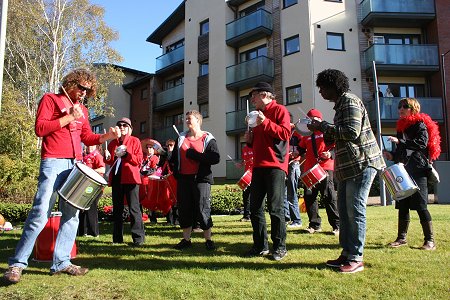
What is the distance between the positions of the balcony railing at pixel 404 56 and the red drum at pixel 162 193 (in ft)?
56.2

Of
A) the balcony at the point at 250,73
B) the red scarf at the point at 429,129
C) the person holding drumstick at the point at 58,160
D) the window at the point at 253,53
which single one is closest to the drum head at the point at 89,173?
the person holding drumstick at the point at 58,160

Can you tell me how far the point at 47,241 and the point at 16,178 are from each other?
416 inches

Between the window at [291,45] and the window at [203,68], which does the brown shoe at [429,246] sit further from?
the window at [203,68]

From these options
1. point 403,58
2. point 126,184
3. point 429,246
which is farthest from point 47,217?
point 403,58

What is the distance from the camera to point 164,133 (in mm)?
30656

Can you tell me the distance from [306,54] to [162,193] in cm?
1643

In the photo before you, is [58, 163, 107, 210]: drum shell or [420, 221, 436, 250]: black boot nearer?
[58, 163, 107, 210]: drum shell

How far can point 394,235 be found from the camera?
6.30 m

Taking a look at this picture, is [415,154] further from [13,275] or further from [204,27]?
[204,27]

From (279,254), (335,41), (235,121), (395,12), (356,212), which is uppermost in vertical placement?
(395,12)

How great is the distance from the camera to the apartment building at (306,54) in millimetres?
21766

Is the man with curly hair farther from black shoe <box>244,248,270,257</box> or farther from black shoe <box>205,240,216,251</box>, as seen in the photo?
black shoe <box>205,240,216,251</box>

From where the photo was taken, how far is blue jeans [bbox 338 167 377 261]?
4.25 m

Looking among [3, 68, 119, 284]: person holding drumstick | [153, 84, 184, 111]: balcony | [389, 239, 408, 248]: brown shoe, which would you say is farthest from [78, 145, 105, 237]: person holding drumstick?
[153, 84, 184, 111]: balcony
